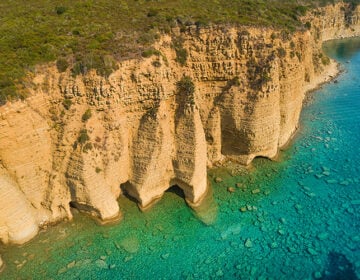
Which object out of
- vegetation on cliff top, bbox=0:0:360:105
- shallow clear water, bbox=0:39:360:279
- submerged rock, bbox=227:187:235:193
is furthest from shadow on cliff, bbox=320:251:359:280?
vegetation on cliff top, bbox=0:0:360:105

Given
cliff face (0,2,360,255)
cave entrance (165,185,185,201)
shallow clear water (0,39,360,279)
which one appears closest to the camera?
shallow clear water (0,39,360,279)

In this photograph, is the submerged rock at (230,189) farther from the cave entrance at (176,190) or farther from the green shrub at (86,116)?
the green shrub at (86,116)

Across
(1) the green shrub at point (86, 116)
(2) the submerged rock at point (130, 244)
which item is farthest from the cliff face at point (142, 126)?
(2) the submerged rock at point (130, 244)

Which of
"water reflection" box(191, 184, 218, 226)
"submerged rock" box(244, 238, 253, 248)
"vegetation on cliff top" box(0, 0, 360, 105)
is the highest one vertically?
"vegetation on cliff top" box(0, 0, 360, 105)

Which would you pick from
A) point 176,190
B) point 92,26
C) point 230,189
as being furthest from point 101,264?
point 92,26

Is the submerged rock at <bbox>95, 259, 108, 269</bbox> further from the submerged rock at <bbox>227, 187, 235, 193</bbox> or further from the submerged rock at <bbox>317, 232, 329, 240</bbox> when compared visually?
the submerged rock at <bbox>317, 232, 329, 240</bbox>

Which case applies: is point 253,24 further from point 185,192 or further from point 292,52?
point 185,192

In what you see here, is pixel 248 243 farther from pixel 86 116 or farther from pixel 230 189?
pixel 86 116
